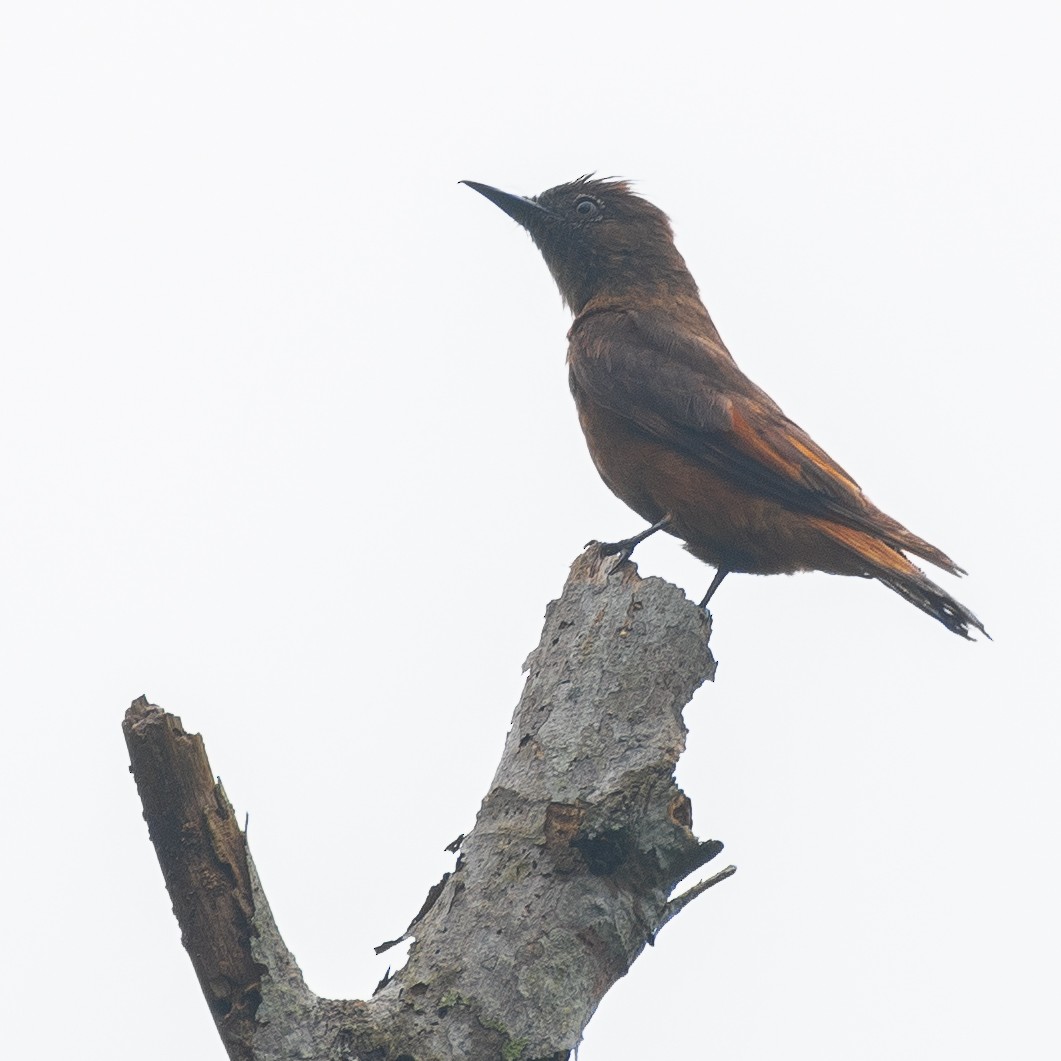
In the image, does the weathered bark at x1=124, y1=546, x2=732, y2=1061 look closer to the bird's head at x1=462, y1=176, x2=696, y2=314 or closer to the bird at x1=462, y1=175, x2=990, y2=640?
the bird at x1=462, y1=175, x2=990, y2=640

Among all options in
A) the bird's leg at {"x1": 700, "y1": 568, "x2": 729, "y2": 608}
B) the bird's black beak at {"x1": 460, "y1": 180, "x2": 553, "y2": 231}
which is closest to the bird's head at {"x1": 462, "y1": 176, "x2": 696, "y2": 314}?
the bird's black beak at {"x1": 460, "y1": 180, "x2": 553, "y2": 231}

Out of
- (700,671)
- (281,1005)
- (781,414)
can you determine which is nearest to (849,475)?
(781,414)

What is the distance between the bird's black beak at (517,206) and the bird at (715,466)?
825 millimetres

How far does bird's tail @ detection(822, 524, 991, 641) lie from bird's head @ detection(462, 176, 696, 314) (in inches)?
80.6

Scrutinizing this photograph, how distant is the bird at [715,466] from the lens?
216 inches

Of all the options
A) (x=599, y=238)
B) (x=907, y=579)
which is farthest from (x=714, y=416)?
(x=599, y=238)

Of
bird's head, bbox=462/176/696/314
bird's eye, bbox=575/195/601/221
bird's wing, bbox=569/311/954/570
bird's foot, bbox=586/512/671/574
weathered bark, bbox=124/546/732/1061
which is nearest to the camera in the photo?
weathered bark, bbox=124/546/732/1061

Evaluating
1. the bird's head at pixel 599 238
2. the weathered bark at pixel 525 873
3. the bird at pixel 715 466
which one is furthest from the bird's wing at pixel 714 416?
the weathered bark at pixel 525 873

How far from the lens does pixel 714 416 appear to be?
5.88 meters

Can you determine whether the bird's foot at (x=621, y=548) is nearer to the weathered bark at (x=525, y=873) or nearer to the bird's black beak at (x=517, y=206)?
the weathered bark at (x=525, y=873)

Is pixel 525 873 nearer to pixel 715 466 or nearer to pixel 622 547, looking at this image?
pixel 622 547

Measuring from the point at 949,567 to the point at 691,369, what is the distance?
1.43 m

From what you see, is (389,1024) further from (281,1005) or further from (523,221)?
(523,221)

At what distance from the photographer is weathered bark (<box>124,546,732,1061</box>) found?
3354mm
